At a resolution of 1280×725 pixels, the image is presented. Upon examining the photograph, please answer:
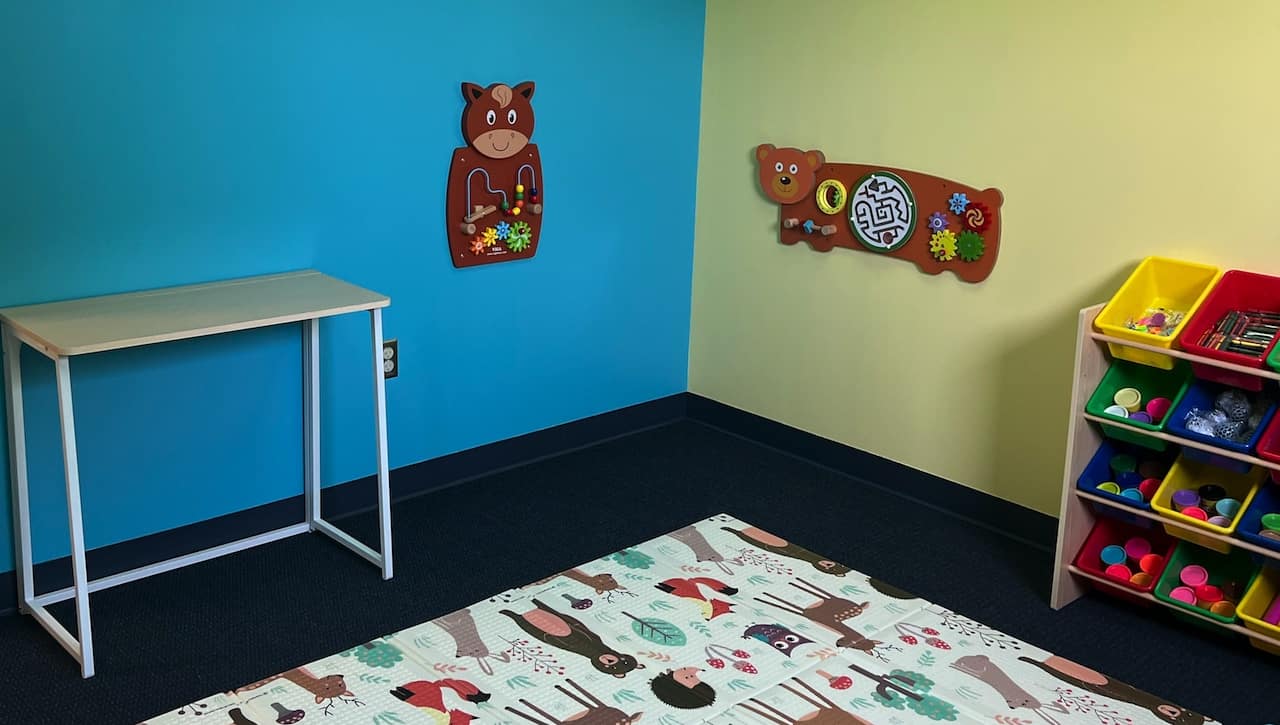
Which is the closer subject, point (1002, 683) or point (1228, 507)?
point (1002, 683)

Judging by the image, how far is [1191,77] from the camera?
9.75 ft

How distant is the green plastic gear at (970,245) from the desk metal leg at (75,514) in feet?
8.27

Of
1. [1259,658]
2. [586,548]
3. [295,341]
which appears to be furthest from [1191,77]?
[295,341]

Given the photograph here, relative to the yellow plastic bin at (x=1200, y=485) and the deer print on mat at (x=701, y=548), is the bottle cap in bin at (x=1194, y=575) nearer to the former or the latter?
the yellow plastic bin at (x=1200, y=485)

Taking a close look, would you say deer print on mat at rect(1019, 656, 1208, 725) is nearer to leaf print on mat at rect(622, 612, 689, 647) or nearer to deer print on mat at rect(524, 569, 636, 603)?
leaf print on mat at rect(622, 612, 689, 647)

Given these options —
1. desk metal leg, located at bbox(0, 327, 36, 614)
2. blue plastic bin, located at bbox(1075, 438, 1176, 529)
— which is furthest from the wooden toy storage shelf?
desk metal leg, located at bbox(0, 327, 36, 614)

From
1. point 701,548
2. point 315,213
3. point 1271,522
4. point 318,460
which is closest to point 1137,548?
point 1271,522

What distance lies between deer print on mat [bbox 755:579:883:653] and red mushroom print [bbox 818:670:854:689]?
138 millimetres

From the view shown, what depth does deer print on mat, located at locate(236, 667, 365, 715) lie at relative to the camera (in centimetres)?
251

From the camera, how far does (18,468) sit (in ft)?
9.20

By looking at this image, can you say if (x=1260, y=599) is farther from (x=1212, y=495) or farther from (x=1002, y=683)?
(x=1002, y=683)

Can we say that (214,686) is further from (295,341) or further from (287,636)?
(295,341)

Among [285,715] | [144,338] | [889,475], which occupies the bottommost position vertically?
[285,715]

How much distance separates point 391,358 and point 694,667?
1465mm
